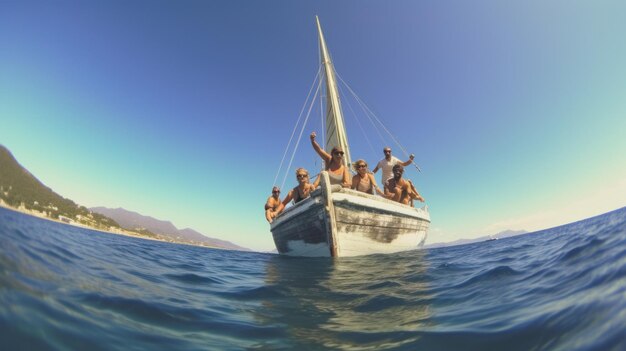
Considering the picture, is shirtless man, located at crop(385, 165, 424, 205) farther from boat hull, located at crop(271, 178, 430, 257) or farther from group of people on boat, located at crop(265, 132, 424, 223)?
boat hull, located at crop(271, 178, 430, 257)

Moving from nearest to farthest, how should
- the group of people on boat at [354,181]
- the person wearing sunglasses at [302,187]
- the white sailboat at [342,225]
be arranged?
the white sailboat at [342,225] → the group of people on boat at [354,181] → the person wearing sunglasses at [302,187]

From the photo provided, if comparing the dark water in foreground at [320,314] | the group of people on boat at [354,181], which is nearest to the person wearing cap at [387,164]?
A: the group of people on boat at [354,181]

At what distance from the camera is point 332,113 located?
16.4 metres

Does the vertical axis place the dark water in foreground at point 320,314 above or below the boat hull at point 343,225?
below

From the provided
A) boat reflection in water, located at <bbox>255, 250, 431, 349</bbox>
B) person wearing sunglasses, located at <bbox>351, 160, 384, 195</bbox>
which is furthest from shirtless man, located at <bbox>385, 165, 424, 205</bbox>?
boat reflection in water, located at <bbox>255, 250, 431, 349</bbox>

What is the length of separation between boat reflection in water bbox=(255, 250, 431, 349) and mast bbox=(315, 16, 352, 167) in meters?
10.5

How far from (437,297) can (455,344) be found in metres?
1.64

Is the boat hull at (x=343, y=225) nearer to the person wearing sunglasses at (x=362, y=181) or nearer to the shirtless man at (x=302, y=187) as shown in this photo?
the person wearing sunglasses at (x=362, y=181)

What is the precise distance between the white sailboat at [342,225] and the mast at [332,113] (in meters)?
6.14

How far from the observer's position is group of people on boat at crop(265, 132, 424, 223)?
30.7 feet

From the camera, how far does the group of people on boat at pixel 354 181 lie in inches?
368

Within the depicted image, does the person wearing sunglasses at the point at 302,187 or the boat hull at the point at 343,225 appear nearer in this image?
the boat hull at the point at 343,225

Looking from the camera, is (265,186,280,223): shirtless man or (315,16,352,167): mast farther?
(315,16,352,167): mast

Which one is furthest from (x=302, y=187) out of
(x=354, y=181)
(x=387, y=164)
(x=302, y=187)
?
(x=387, y=164)
